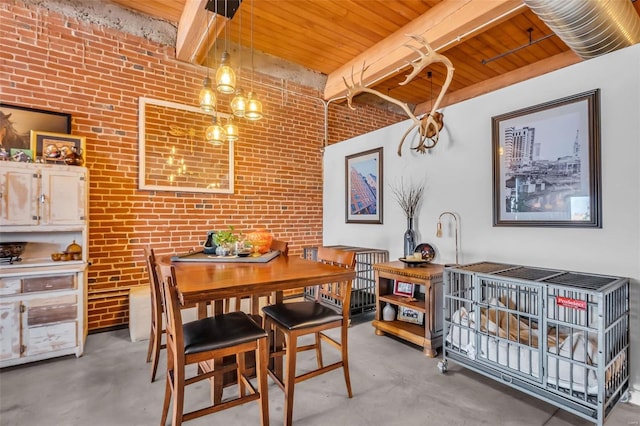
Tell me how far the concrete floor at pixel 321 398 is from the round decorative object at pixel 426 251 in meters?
0.98

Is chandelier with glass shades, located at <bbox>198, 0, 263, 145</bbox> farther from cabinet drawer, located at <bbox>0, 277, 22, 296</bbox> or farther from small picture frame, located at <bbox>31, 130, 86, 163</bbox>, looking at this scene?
cabinet drawer, located at <bbox>0, 277, 22, 296</bbox>

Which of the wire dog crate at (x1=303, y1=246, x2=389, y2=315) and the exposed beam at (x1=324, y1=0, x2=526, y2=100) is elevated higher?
the exposed beam at (x1=324, y1=0, x2=526, y2=100)

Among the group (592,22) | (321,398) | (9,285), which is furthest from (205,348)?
(592,22)

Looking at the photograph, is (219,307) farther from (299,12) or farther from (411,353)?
(299,12)

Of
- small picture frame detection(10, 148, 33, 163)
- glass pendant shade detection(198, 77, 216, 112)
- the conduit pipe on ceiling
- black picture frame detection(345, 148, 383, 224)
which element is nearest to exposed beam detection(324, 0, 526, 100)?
the conduit pipe on ceiling

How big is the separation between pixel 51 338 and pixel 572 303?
12.8 ft

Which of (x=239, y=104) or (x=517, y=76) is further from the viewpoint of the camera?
(x=517, y=76)

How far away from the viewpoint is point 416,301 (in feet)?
10.3

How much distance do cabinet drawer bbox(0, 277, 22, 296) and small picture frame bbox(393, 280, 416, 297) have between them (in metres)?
3.36

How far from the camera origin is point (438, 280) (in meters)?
2.89

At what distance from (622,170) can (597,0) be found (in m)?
1.24

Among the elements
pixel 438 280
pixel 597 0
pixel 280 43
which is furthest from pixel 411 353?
pixel 280 43

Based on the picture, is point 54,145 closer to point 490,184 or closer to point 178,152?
point 178,152

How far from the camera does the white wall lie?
2.18 m
